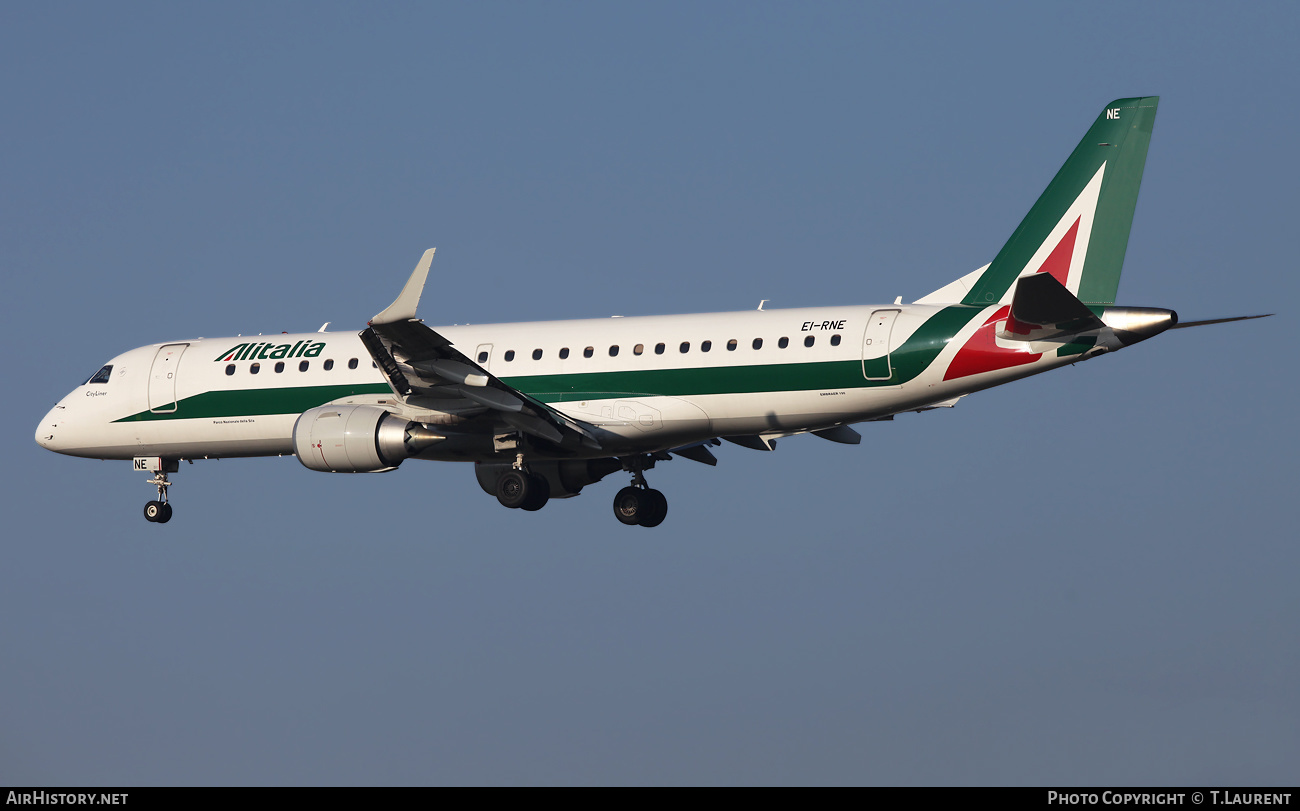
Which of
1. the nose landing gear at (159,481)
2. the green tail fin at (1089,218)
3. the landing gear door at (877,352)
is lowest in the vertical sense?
the nose landing gear at (159,481)

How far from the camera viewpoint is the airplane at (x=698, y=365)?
1249 inches

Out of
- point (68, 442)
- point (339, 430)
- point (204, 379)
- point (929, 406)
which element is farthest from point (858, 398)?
point (68, 442)

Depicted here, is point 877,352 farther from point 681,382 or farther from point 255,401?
point 255,401

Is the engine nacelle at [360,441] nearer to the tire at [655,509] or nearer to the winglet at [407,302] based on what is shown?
the winglet at [407,302]

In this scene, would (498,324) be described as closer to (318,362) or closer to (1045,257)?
(318,362)

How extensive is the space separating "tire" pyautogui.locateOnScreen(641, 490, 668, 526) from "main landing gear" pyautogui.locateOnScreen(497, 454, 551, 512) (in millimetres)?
3764

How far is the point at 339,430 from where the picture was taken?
112 ft

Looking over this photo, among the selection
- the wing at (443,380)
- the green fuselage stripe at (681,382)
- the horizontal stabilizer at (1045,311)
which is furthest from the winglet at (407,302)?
the horizontal stabilizer at (1045,311)

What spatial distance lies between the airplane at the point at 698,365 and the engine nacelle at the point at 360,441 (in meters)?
0.04

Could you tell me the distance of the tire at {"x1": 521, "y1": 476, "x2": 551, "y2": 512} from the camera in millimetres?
35594

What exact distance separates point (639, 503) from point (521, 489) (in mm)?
4299

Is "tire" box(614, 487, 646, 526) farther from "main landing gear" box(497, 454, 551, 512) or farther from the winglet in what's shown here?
the winglet

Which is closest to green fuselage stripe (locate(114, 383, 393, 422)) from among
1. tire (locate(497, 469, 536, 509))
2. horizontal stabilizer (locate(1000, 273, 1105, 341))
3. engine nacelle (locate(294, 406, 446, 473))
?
engine nacelle (locate(294, 406, 446, 473))
